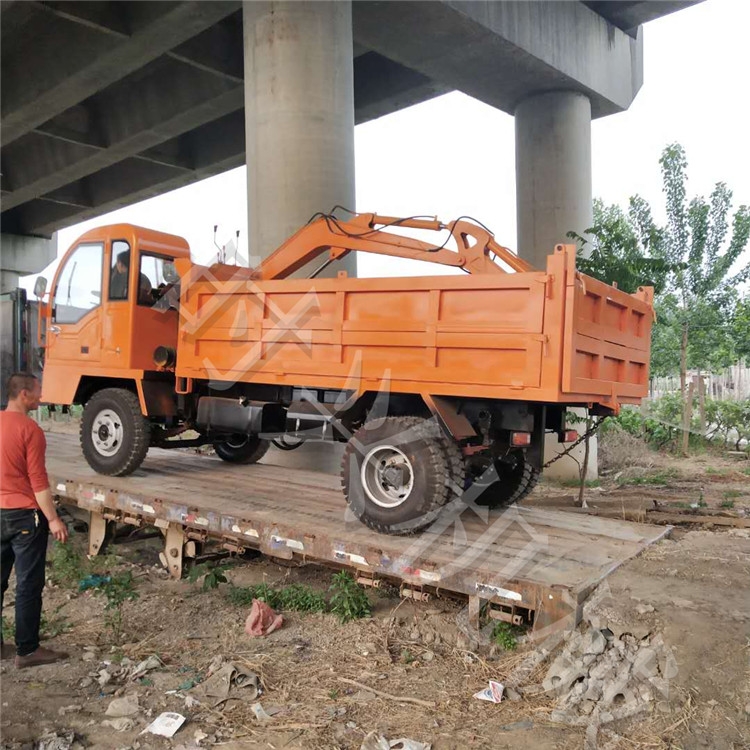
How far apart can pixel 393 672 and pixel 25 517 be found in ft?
8.69

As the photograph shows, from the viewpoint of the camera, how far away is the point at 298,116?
8.31m

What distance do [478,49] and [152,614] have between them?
933cm

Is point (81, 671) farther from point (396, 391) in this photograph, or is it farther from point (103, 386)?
point (103, 386)

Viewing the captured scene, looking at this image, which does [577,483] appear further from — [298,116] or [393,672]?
[393,672]

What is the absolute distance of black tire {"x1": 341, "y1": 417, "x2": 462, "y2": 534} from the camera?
5.04 metres

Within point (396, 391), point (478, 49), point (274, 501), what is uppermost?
point (478, 49)

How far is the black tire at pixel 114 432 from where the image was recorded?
22.9ft

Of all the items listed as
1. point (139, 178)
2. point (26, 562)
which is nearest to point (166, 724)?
point (26, 562)

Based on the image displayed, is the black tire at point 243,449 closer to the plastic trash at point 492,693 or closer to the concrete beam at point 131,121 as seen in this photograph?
the plastic trash at point 492,693

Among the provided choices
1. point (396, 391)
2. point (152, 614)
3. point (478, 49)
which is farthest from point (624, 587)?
point (478, 49)

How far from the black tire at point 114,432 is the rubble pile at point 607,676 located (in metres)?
4.71

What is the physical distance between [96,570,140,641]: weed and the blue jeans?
2.05ft

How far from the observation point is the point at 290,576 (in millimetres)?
6230

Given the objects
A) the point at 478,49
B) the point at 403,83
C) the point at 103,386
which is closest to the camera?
the point at 103,386
